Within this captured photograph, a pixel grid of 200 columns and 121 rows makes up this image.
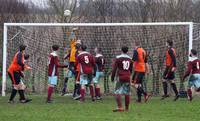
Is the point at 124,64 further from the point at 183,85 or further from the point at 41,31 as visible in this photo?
the point at 41,31

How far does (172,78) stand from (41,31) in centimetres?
668

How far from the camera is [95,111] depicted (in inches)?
645

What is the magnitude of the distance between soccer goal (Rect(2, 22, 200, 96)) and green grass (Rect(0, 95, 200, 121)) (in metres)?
3.85

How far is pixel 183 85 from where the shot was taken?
892 inches

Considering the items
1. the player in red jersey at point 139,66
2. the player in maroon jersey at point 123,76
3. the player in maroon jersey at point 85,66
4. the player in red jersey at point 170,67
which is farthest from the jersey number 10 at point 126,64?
the player in red jersey at point 170,67

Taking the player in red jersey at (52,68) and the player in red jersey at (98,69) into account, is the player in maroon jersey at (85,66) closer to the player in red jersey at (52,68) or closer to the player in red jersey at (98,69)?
the player in red jersey at (52,68)

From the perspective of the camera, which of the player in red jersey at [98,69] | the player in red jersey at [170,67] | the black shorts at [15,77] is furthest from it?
the player in red jersey at [98,69]

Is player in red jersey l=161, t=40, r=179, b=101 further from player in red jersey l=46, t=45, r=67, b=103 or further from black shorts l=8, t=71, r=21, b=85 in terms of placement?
black shorts l=8, t=71, r=21, b=85

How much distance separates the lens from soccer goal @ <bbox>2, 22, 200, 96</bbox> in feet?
76.5

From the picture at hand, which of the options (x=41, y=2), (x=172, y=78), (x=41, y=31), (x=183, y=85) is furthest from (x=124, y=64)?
(x=41, y=2)

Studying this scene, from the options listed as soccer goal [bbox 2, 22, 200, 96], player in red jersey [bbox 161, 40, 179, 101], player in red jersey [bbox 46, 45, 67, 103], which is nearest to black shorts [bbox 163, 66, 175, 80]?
player in red jersey [bbox 161, 40, 179, 101]

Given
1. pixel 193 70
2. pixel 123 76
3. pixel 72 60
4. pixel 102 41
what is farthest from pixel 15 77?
pixel 193 70

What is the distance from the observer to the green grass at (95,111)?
14.6 meters

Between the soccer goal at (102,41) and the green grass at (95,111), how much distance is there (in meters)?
3.85
